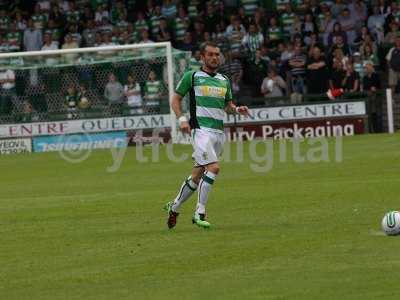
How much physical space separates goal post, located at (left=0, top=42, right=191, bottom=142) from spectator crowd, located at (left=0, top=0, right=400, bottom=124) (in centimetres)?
28

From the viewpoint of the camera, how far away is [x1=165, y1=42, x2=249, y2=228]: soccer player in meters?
14.5

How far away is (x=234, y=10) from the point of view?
3822 cm

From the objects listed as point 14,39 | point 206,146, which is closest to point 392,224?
point 206,146

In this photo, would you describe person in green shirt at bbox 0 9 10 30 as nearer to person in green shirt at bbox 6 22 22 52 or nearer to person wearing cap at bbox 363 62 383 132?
person in green shirt at bbox 6 22 22 52

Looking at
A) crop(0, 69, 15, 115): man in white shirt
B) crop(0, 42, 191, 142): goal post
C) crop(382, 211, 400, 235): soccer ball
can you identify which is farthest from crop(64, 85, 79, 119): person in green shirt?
crop(382, 211, 400, 235): soccer ball

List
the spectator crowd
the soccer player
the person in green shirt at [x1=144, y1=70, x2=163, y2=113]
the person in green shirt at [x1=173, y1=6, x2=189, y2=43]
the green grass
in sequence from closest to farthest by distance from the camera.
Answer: the green grass
the soccer player
the person in green shirt at [x1=144, y1=70, x2=163, y2=113]
the spectator crowd
the person in green shirt at [x1=173, y1=6, x2=189, y2=43]

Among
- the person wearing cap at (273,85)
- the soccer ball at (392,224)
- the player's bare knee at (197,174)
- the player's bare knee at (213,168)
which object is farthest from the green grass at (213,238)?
the person wearing cap at (273,85)

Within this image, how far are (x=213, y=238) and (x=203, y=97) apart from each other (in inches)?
83.1

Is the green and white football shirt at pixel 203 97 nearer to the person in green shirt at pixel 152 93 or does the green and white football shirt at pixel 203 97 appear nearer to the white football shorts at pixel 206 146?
the white football shorts at pixel 206 146

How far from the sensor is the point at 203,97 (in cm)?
1478

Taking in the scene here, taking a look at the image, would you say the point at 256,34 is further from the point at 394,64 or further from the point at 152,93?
the point at 394,64

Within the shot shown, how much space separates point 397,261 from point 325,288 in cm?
146

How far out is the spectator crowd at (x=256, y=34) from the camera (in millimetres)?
33188

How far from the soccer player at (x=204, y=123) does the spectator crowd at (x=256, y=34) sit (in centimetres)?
1797
